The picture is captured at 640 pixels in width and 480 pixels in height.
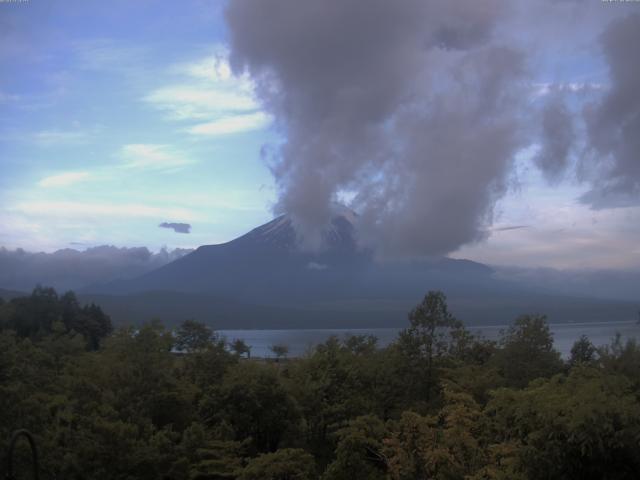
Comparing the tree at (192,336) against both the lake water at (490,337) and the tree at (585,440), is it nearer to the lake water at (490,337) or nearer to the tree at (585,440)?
the lake water at (490,337)

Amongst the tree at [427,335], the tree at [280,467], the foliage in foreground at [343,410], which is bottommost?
the tree at [280,467]

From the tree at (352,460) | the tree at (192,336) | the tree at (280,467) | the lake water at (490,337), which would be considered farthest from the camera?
the lake water at (490,337)

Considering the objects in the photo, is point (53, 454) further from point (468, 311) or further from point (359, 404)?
point (468, 311)

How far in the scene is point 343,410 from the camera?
24000 mm

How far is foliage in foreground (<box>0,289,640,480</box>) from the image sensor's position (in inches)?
524

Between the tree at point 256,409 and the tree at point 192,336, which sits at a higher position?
the tree at point 192,336

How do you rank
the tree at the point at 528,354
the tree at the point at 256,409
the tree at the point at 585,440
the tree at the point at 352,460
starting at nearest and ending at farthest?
the tree at the point at 585,440, the tree at the point at 352,460, the tree at the point at 256,409, the tree at the point at 528,354

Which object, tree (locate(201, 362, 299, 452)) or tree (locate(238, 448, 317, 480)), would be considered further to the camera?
tree (locate(201, 362, 299, 452))

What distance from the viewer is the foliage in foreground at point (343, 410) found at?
13312 millimetres

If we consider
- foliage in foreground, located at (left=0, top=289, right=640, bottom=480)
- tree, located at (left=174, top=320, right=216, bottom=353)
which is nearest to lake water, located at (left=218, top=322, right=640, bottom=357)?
tree, located at (left=174, top=320, right=216, bottom=353)

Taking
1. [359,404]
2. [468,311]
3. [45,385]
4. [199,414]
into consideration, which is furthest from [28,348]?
[468,311]

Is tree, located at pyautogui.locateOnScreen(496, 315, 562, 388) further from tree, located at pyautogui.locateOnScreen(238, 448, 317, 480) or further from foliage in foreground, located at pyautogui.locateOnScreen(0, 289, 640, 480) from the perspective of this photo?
tree, located at pyautogui.locateOnScreen(238, 448, 317, 480)

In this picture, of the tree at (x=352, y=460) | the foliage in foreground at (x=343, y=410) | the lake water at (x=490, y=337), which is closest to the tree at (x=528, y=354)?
the foliage in foreground at (x=343, y=410)

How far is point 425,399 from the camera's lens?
27.0m
